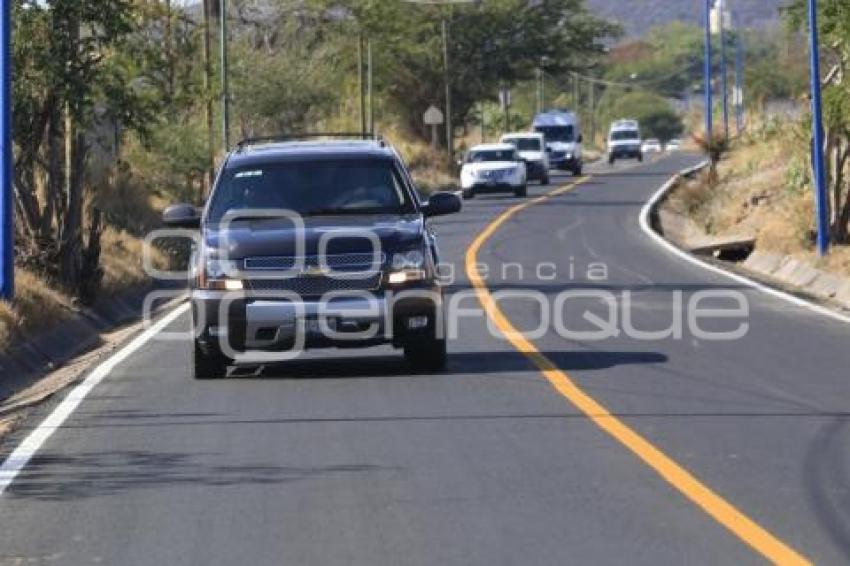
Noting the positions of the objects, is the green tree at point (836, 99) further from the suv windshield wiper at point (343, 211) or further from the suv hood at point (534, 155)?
the suv hood at point (534, 155)

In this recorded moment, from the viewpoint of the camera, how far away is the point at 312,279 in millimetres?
15039

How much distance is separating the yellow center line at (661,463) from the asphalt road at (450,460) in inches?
2.6

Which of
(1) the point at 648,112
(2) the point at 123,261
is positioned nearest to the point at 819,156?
(2) the point at 123,261

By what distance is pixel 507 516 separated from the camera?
949cm

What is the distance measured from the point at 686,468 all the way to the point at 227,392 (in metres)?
5.07

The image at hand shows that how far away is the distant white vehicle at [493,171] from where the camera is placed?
185 ft

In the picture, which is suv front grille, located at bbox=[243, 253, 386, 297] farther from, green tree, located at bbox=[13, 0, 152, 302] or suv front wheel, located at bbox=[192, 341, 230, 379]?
green tree, located at bbox=[13, 0, 152, 302]

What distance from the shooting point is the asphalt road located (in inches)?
352

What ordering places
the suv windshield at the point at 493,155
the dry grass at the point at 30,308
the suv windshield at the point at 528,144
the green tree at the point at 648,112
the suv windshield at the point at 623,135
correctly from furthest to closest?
the green tree at the point at 648,112
the suv windshield at the point at 623,135
the suv windshield at the point at 528,144
the suv windshield at the point at 493,155
the dry grass at the point at 30,308

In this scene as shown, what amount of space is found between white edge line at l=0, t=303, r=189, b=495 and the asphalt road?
10 centimetres

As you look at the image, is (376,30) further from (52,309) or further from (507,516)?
(507,516)

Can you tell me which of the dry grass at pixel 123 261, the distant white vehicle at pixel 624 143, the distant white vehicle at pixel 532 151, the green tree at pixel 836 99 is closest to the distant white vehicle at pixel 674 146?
the distant white vehicle at pixel 624 143

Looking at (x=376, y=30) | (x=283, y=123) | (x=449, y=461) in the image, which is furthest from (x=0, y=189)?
(x=376, y=30)

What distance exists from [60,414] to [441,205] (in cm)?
403
